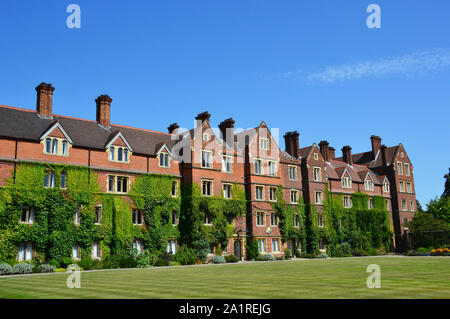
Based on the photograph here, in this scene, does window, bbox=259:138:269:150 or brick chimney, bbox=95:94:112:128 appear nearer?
brick chimney, bbox=95:94:112:128

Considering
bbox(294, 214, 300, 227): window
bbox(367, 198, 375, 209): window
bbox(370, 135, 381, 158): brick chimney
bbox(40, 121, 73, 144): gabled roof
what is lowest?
bbox(294, 214, 300, 227): window

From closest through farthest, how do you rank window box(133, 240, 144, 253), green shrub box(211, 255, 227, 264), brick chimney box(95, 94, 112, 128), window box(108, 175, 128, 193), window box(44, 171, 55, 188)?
window box(44, 171, 55, 188) < window box(108, 175, 128, 193) < window box(133, 240, 144, 253) < green shrub box(211, 255, 227, 264) < brick chimney box(95, 94, 112, 128)

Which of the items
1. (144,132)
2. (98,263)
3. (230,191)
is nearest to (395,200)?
(230,191)

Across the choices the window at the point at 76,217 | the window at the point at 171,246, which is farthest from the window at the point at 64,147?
the window at the point at 171,246

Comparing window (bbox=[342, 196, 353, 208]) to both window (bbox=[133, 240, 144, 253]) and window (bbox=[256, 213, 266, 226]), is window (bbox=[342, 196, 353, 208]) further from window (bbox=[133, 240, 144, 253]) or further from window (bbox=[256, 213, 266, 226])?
window (bbox=[133, 240, 144, 253])

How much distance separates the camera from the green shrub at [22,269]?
2982cm

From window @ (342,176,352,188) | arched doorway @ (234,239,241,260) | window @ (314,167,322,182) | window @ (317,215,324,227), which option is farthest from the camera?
window @ (342,176,352,188)

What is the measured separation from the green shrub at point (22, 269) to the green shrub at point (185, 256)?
12.7 meters

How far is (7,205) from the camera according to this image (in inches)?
1282

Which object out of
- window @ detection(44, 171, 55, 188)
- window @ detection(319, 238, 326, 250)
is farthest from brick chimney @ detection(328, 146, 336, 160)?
window @ detection(44, 171, 55, 188)

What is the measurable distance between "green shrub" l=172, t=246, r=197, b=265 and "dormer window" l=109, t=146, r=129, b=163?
32.0 ft

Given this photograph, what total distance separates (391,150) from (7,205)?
56857mm

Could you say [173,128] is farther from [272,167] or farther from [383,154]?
[383,154]

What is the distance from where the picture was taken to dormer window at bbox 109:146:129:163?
129 feet
